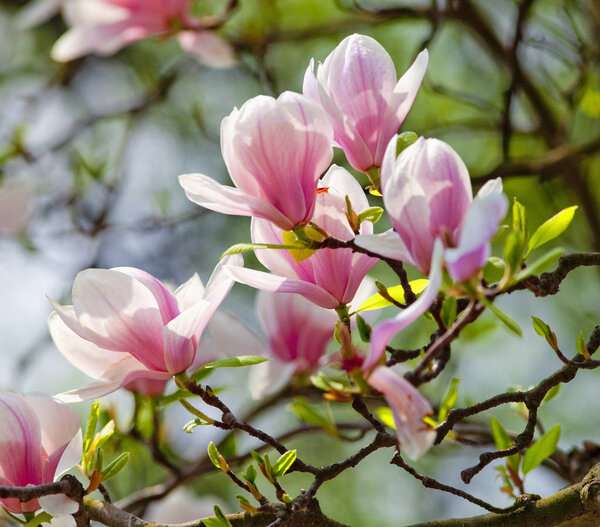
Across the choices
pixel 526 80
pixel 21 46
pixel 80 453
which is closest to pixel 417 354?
pixel 80 453

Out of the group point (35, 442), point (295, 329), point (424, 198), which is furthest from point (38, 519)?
point (295, 329)

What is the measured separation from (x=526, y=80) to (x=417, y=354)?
3.74 ft

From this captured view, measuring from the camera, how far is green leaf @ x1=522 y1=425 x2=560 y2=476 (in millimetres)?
679

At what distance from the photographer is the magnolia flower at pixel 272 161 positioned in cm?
57

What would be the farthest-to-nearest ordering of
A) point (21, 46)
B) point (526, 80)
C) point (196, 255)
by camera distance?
point (21, 46)
point (196, 255)
point (526, 80)

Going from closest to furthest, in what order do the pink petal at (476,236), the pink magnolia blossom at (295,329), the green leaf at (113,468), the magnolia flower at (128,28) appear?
the pink petal at (476,236)
the green leaf at (113,468)
the pink magnolia blossom at (295,329)
the magnolia flower at (128,28)

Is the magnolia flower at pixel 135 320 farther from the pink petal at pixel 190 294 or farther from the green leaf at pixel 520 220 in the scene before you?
the green leaf at pixel 520 220

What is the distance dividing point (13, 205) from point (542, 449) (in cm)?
125

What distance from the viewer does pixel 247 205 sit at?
0.58 meters

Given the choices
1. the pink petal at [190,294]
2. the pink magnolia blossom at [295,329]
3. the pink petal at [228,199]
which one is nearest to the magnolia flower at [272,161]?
the pink petal at [228,199]

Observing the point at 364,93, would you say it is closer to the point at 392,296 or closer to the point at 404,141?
the point at 404,141

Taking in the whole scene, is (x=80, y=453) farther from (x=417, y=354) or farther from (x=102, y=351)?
(x=417, y=354)

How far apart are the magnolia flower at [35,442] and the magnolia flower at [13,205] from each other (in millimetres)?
1038

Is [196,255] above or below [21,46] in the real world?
below
